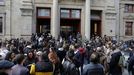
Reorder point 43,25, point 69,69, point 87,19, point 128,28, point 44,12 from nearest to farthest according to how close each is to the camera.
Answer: point 69,69 < point 87,19 < point 44,12 < point 43,25 < point 128,28

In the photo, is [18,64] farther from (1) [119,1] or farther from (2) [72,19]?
(1) [119,1]

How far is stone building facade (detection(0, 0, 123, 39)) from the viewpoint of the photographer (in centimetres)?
4906

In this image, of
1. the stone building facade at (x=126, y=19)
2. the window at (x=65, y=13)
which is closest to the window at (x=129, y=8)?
the stone building facade at (x=126, y=19)

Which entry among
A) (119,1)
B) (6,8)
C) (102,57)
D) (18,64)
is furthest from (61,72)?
(119,1)

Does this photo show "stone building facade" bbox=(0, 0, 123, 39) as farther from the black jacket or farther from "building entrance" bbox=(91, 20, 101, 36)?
the black jacket

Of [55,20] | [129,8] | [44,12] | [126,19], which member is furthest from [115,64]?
[129,8]

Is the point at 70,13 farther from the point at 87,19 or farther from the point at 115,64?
the point at 115,64

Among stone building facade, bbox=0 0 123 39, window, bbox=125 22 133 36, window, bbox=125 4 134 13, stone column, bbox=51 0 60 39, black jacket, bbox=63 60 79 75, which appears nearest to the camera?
black jacket, bbox=63 60 79 75

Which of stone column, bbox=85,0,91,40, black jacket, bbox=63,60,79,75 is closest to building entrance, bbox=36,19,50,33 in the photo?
stone column, bbox=85,0,91,40

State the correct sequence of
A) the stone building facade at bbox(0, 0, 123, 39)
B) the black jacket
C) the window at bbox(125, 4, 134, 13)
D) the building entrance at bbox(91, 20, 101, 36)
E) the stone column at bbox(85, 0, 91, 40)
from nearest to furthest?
the black jacket < the stone building facade at bbox(0, 0, 123, 39) < the stone column at bbox(85, 0, 91, 40) < the building entrance at bbox(91, 20, 101, 36) < the window at bbox(125, 4, 134, 13)

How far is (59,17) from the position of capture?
50312mm

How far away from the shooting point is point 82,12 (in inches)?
2024

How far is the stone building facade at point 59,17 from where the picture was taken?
1932 inches

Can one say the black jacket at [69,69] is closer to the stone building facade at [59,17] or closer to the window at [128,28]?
the stone building facade at [59,17]
